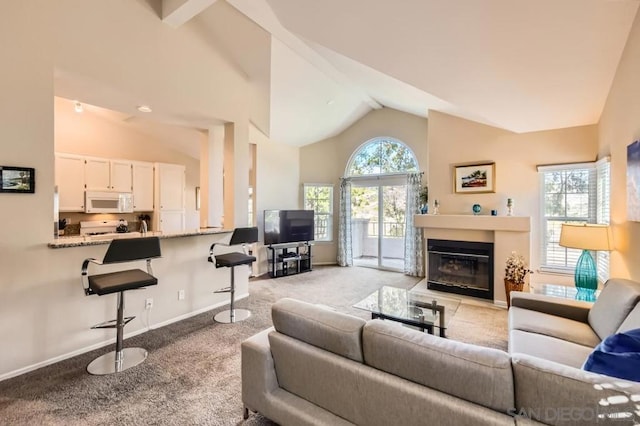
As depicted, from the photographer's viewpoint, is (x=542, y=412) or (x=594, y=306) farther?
(x=594, y=306)

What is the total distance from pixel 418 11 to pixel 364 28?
0.58 m

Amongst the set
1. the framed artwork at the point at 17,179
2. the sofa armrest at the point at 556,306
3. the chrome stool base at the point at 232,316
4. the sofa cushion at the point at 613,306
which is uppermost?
the framed artwork at the point at 17,179

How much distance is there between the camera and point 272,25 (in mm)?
3559

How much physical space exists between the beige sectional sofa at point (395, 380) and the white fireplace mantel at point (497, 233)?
12.1ft

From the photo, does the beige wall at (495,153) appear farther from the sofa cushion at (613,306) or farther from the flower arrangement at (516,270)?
the sofa cushion at (613,306)

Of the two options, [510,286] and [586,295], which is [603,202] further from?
[510,286]

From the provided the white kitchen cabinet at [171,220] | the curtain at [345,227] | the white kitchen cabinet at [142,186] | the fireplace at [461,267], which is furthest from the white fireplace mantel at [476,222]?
the white kitchen cabinet at [142,186]

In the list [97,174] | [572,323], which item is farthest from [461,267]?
[97,174]

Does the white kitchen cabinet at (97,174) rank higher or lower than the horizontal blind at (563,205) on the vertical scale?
higher

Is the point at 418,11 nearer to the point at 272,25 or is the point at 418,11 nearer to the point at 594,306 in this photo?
the point at 272,25

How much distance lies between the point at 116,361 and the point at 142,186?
15.1ft

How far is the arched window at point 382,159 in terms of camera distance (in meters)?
6.57

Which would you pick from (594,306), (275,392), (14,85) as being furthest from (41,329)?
(594,306)

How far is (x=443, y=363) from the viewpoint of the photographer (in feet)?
4.05
